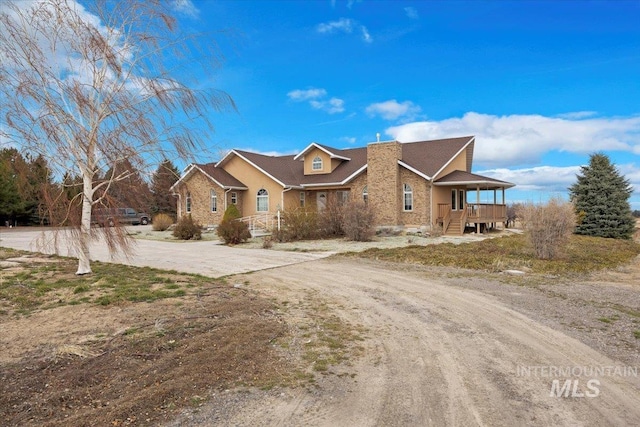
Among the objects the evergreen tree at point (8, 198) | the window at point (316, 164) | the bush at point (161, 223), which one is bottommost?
the bush at point (161, 223)

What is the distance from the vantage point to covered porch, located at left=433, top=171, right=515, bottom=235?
79.4ft

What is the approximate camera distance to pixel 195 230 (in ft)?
74.5

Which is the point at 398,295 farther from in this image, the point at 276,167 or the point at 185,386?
the point at 276,167

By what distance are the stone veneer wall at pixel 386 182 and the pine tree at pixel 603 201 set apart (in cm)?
1201

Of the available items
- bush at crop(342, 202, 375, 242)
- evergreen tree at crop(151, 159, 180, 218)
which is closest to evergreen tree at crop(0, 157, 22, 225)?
bush at crop(342, 202, 375, 242)

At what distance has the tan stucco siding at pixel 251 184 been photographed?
27.9m

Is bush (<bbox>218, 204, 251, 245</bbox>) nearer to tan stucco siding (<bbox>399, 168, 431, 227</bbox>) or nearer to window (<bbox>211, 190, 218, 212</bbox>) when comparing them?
window (<bbox>211, 190, 218, 212</bbox>)

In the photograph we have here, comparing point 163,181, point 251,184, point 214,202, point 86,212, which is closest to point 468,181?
point 251,184

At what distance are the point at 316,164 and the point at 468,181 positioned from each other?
10.6 m

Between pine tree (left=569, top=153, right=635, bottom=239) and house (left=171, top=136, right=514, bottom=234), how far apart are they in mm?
5896

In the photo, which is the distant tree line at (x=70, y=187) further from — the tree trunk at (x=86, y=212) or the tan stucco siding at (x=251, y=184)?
the tan stucco siding at (x=251, y=184)

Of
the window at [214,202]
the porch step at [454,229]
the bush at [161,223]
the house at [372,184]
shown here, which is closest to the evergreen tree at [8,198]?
the bush at [161,223]

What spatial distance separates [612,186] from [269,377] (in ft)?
99.7

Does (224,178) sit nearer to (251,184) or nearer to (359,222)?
(251,184)
